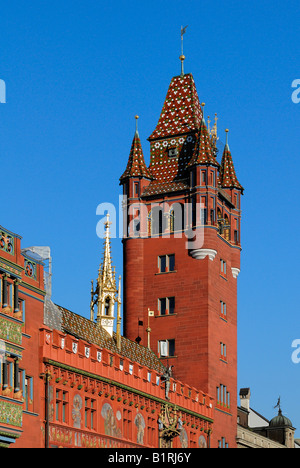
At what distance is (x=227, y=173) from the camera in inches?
4363

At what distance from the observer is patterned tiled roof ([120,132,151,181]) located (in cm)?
10581

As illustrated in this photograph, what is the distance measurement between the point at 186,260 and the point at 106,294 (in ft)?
31.1

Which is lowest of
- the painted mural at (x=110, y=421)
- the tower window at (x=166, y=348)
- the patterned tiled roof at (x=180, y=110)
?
the painted mural at (x=110, y=421)

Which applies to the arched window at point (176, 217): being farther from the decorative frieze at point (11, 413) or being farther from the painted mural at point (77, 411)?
the decorative frieze at point (11, 413)

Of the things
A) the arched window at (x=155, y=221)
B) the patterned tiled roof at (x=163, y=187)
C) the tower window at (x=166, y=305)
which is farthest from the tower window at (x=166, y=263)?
the patterned tiled roof at (x=163, y=187)

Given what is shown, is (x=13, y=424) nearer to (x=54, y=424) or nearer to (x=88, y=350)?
(x=54, y=424)

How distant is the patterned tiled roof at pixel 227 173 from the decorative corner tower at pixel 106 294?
16140 millimetres

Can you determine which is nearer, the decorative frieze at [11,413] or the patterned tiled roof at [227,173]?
the decorative frieze at [11,413]

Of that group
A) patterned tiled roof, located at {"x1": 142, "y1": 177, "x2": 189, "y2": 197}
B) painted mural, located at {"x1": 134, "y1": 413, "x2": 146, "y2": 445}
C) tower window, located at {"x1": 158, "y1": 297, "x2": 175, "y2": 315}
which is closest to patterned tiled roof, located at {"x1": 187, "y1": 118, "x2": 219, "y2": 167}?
patterned tiled roof, located at {"x1": 142, "y1": 177, "x2": 189, "y2": 197}

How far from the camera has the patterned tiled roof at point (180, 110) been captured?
108 meters

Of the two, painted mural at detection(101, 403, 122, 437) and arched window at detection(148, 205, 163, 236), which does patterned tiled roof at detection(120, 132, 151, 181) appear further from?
painted mural at detection(101, 403, 122, 437)

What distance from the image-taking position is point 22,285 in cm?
6506

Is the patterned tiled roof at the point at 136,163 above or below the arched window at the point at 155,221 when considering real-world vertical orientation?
above
